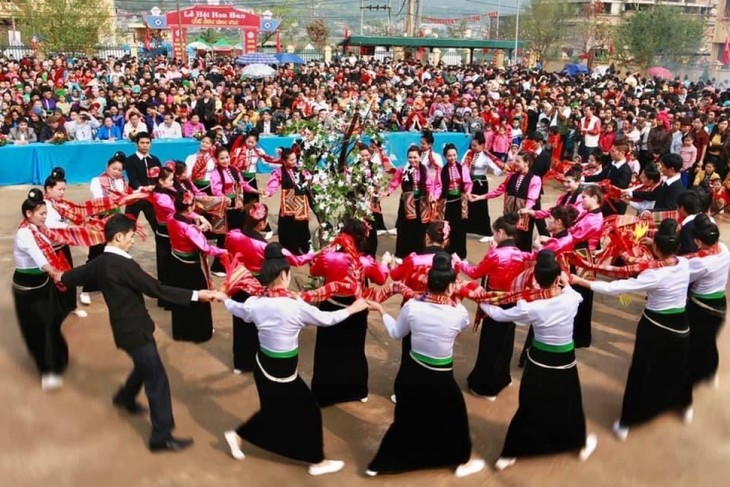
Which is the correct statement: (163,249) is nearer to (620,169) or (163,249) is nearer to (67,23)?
(620,169)

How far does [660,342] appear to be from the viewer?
15.2 ft

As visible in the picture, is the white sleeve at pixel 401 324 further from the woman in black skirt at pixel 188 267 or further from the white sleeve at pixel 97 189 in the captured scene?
the white sleeve at pixel 97 189

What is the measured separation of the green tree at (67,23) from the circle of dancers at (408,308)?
22.2m

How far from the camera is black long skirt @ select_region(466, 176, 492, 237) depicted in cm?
925

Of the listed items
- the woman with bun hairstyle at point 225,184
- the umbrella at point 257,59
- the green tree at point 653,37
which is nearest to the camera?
the woman with bun hairstyle at point 225,184

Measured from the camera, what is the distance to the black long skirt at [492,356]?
5.23 meters

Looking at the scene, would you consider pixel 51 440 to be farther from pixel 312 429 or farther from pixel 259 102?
pixel 259 102

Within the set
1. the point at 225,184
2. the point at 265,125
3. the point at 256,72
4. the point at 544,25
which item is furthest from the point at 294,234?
the point at 544,25

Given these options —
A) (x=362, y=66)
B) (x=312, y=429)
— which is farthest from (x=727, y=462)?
(x=362, y=66)

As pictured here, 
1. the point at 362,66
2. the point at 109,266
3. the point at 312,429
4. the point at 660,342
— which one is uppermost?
the point at 362,66

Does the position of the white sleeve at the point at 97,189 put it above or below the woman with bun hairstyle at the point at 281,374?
above

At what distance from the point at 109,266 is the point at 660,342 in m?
3.59

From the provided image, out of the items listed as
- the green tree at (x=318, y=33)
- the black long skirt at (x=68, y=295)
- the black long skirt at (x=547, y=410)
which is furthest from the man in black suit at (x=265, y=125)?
the green tree at (x=318, y=33)

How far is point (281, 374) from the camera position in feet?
13.5
